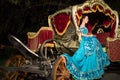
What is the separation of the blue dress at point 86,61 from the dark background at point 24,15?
6.57 m

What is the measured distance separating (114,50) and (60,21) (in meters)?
1.50

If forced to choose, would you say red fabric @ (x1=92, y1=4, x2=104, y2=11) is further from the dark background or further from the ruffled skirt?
the dark background

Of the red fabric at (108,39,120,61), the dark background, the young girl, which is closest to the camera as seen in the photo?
the young girl

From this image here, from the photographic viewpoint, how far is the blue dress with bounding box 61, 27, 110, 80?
6807 millimetres

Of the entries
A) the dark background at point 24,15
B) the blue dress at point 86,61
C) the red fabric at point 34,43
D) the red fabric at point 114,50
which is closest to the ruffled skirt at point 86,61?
the blue dress at point 86,61

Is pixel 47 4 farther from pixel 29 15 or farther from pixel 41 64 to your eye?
pixel 41 64

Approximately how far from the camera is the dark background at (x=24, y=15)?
13656 mm

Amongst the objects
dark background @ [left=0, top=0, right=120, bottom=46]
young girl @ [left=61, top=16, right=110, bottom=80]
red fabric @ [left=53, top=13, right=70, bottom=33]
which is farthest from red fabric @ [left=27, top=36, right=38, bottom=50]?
dark background @ [left=0, top=0, right=120, bottom=46]

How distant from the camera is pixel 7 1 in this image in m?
13.2

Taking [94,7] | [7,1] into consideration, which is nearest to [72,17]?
[94,7]

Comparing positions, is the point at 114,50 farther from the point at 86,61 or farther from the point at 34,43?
the point at 34,43

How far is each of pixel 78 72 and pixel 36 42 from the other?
5.49 ft

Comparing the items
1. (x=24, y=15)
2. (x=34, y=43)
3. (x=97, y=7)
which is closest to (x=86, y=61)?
(x=97, y=7)

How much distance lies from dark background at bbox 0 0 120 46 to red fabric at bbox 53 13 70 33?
5461 mm
